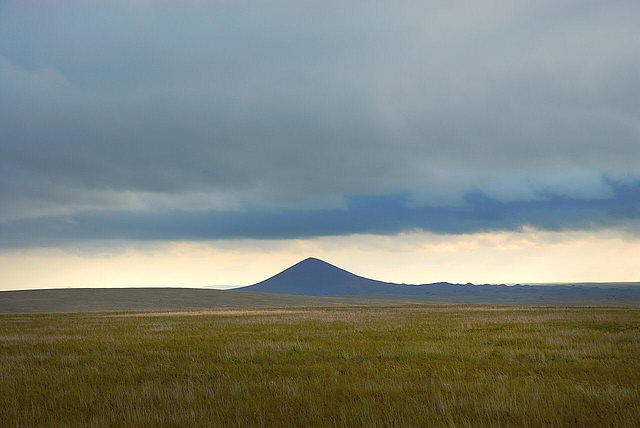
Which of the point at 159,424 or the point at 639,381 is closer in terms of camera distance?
the point at 159,424

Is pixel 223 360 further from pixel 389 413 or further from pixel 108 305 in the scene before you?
pixel 108 305

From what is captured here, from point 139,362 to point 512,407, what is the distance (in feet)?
38.0

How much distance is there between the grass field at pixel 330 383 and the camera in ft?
27.6

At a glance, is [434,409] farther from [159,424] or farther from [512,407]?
[159,424]

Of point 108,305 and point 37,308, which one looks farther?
point 108,305

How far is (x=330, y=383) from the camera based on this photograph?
36.8 ft

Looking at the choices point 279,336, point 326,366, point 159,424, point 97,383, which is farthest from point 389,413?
point 279,336

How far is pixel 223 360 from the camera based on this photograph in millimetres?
15672

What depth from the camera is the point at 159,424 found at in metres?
8.15

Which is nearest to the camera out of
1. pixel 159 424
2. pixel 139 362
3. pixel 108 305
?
pixel 159 424

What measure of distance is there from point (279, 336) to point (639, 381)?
51.8 ft

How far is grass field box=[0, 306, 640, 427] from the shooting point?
8406mm

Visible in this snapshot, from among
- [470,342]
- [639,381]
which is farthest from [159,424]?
[470,342]

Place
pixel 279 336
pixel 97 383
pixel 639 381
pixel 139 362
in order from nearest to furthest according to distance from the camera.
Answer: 1. pixel 639 381
2. pixel 97 383
3. pixel 139 362
4. pixel 279 336
